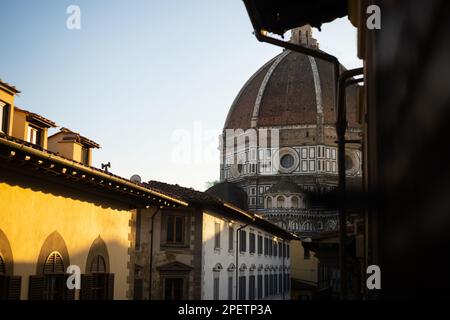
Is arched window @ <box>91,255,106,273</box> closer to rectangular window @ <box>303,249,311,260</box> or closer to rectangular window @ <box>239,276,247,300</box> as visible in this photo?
rectangular window @ <box>239,276,247,300</box>

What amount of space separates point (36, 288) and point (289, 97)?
78.6m

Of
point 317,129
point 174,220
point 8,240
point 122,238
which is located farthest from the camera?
point 317,129

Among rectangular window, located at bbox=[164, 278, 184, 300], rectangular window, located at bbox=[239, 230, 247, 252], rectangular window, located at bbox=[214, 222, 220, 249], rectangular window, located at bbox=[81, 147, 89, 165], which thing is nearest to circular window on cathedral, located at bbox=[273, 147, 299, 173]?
rectangular window, located at bbox=[239, 230, 247, 252]

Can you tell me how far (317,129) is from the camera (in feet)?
273

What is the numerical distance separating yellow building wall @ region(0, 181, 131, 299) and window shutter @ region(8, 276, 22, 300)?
0.14 meters

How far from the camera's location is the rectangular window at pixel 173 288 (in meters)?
24.1

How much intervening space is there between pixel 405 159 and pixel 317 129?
8300cm

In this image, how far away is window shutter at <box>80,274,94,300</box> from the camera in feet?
42.6

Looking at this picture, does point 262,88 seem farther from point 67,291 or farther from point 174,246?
point 67,291

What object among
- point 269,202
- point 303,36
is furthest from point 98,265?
point 303,36

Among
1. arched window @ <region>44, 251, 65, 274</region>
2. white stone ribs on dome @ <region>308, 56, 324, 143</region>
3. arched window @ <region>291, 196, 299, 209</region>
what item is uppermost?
white stone ribs on dome @ <region>308, 56, 324, 143</region>

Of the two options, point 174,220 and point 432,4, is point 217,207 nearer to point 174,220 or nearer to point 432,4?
point 174,220

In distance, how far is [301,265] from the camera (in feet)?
188
